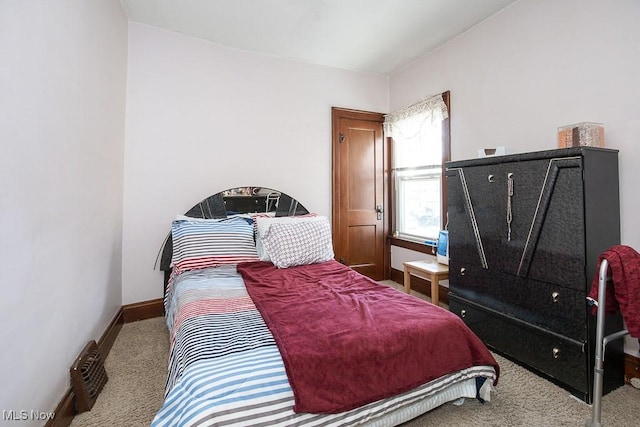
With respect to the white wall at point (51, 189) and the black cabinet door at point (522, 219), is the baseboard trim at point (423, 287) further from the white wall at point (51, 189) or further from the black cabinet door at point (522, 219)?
the white wall at point (51, 189)

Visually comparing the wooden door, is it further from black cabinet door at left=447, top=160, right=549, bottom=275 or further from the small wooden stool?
black cabinet door at left=447, top=160, right=549, bottom=275

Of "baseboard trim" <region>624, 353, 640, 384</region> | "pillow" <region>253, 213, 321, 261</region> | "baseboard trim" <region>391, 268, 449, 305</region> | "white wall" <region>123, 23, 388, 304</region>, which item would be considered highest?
"white wall" <region>123, 23, 388, 304</region>

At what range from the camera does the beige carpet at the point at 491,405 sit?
1.51m

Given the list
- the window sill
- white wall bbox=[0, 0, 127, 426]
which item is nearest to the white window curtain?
the window sill

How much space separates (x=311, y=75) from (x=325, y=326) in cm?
307

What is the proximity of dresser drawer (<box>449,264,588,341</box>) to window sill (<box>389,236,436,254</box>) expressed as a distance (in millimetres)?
856

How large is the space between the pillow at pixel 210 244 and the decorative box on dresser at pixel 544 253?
1836 millimetres

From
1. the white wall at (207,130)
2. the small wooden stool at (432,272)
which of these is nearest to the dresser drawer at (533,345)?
the small wooden stool at (432,272)

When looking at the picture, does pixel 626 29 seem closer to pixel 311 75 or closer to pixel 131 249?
pixel 311 75

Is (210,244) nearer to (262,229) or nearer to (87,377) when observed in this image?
(262,229)

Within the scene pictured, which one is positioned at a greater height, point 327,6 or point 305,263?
point 327,6

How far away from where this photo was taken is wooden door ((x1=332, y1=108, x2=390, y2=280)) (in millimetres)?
3692

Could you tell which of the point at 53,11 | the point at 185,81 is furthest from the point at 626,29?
the point at 185,81

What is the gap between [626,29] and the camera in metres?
1.81
